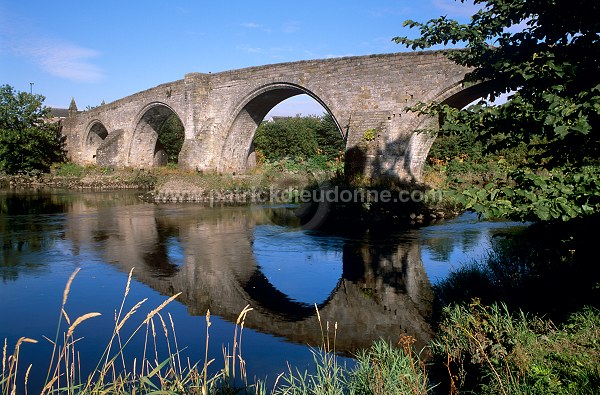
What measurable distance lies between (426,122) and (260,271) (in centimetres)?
1047

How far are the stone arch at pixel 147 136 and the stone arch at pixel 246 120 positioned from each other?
6711 millimetres

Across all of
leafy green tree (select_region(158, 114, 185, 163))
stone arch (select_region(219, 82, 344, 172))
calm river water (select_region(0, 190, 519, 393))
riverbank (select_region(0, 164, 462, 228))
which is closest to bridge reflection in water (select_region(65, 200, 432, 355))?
calm river water (select_region(0, 190, 519, 393))

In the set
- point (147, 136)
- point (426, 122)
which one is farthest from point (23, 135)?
point (426, 122)

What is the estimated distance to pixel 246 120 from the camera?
24609 millimetres

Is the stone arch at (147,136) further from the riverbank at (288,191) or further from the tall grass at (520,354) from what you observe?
the tall grass at (520,354)

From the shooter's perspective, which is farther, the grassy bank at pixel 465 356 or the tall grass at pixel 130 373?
the grassy bank at pixel 465 356

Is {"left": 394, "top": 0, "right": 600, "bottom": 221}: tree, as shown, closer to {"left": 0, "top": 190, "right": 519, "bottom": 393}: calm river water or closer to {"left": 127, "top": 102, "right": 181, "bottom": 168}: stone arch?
{"left": 0, "top": 190, "right": 519, "bottom": 393}: calm river water

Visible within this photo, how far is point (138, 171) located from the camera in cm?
2984

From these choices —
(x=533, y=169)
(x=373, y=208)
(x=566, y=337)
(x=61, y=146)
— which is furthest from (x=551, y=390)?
(x=61, y=146)

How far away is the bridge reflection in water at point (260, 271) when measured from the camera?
634cm

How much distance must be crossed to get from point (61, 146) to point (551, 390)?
40.7 metres

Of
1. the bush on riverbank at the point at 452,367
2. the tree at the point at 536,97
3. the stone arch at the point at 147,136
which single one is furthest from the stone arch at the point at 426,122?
the stone arch at the point at 147,136

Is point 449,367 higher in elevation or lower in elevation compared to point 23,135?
lower

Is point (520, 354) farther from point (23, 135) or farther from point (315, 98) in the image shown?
point (23, 135)
